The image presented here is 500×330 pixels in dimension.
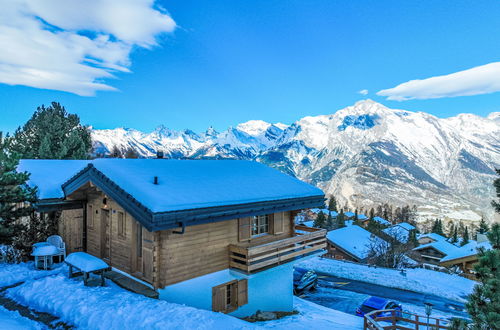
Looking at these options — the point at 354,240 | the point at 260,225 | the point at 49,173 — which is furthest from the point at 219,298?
the point at 354,240

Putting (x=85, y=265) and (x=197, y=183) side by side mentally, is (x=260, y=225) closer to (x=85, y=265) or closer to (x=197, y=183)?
(x=197, y=183)

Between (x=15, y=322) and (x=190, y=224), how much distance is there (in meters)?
5.39

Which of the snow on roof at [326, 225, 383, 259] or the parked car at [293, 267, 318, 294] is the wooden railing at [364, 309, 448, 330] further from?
the snow on roof at [326, 225, 383, 259]

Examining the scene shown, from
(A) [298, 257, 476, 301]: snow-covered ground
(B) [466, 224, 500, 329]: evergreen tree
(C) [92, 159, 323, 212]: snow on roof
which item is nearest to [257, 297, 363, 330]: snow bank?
(C) [92, 159, 323, 212]: snow on roof

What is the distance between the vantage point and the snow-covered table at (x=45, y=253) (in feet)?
41.3

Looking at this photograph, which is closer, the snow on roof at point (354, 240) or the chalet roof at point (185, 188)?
the chalet roof at point (185, 188)

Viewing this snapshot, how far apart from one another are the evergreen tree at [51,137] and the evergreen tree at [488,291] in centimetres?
3558

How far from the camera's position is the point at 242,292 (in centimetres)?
1373

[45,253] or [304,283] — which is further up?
[45,253]

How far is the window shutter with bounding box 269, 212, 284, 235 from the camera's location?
595 inches

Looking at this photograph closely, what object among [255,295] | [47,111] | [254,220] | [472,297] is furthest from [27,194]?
[47,111]

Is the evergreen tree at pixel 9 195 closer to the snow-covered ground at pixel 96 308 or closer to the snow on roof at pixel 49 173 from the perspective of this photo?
the snow on roof at pixel 49 173

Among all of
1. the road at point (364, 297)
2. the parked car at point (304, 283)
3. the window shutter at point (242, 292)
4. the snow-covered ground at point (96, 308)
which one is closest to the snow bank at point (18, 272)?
the snow-covered ground at point (96, 308)

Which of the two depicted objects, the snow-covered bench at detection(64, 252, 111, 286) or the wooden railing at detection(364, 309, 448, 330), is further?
the wooden railing at detection(364, 309, 448, 330)
